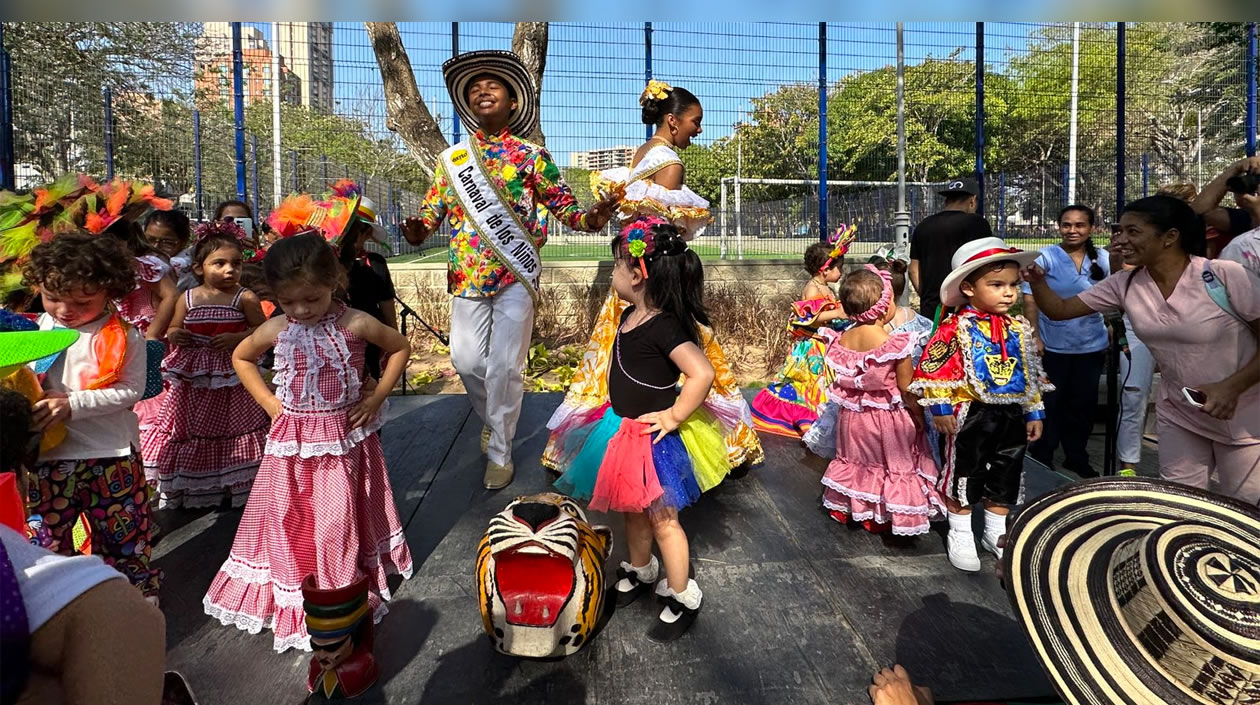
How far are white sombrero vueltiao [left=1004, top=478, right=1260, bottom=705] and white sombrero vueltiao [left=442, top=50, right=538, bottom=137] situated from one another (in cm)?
328

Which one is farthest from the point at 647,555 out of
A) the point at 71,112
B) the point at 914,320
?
the point at 71,112

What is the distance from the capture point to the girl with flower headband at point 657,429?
236cm

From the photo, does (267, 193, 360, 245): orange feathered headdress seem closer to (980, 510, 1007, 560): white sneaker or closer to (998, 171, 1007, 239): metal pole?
(980, 510, 1007, 560): white sneaker

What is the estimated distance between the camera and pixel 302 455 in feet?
7.70

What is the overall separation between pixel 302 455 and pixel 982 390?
2651 mm

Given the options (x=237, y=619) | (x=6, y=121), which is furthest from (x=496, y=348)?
(x=6, y=121)

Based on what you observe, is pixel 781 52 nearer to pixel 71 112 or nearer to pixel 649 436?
pixel 649 436

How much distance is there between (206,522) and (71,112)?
6362 millimetres

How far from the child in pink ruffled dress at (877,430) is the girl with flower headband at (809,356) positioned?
3.89 ft

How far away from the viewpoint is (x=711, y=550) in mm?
3027

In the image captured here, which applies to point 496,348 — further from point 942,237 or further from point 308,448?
point 942,237

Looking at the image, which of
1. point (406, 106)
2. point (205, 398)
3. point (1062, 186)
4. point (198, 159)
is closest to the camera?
point (205, 398)

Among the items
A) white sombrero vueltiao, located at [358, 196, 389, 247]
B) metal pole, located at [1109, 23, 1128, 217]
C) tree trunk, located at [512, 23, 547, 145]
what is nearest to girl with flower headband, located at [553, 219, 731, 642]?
white sombrero vueltiao, located at [358, 196, 389, 247]

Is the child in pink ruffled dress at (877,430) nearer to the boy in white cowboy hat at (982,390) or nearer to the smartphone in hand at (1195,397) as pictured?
the boy in white cowboy hat at (982,390)
